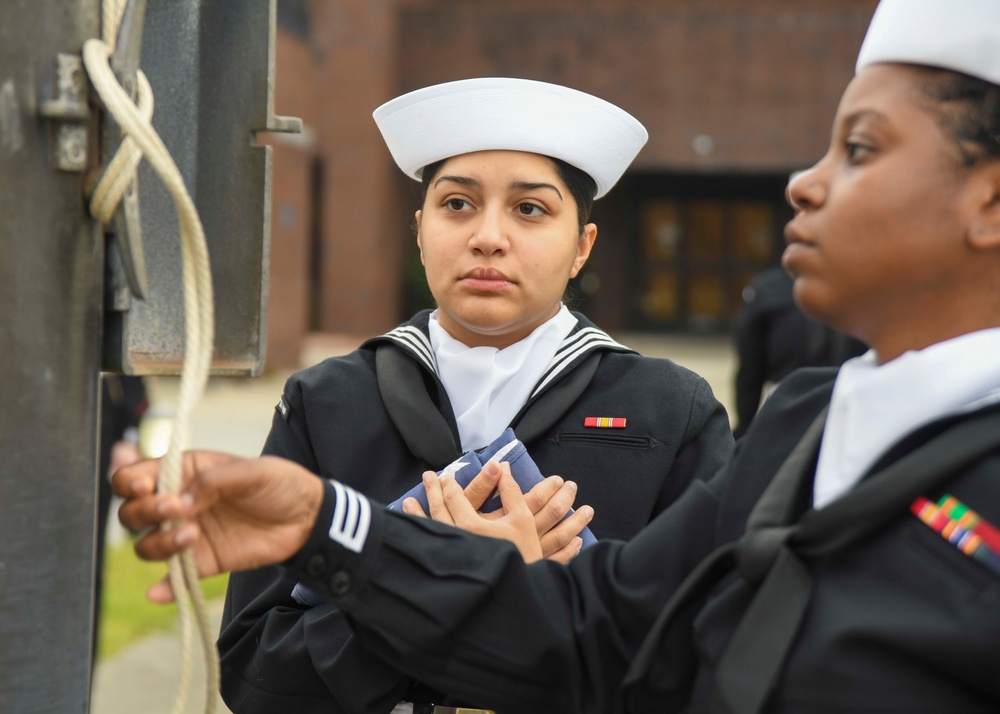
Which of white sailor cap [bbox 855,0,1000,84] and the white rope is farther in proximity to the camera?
white sailor cap [bbox 855,0,1000,84]

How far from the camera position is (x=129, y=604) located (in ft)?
20.2

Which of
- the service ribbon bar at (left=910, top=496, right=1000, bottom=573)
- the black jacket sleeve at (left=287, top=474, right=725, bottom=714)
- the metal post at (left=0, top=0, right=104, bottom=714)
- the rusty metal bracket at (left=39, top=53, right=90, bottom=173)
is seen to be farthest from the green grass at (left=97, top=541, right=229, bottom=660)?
the service ribbon bar at (left=910, top=496, right=1000, bottom=573)

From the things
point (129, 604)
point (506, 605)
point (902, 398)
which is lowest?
point (129, 604)

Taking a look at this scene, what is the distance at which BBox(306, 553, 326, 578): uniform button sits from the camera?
58.3 inches

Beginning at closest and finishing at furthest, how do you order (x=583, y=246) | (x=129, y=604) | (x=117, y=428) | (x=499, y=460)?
1. (x=499, y=460)
2. (x=583, y=246)
3. (x=117, y=428)
4. (x=129, y=604)

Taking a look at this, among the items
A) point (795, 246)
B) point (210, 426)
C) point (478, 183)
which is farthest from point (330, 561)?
point (210, 426)

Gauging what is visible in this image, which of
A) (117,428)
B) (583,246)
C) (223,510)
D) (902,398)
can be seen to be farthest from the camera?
(117,428)

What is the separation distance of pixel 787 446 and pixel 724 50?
18.8 meters

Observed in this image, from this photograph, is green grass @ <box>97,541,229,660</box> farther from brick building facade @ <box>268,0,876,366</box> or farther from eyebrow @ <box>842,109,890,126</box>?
brick building facade @ <box>268,0,876,366</box>

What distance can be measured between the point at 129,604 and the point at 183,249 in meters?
5.36

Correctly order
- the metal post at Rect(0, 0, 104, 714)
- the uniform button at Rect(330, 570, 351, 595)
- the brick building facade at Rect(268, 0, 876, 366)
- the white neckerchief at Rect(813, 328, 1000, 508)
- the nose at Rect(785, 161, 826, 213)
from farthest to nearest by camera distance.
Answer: the brick building facade at Rect(268, 0, 876, 366) → the uniform button at Rect(330, 570, 351, 595) → the nose at Rect(785, 161, 826, 213) → the white neckerchief at Rect(813, 328, 1000, 508) → the metal post at Rect(0, 0, 104, 714)

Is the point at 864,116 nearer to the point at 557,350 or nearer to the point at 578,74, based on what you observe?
the point at 557,350

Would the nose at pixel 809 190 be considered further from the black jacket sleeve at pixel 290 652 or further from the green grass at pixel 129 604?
the green grass at pixel 129 604

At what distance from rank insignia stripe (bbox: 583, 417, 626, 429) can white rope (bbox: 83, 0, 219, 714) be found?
3.35ft
